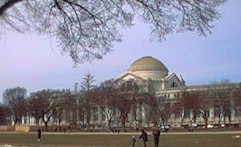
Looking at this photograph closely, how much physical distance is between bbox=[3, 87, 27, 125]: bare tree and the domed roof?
42.5 m

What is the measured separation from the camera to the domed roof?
176 meters

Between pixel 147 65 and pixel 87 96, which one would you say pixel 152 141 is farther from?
pixel 147 65

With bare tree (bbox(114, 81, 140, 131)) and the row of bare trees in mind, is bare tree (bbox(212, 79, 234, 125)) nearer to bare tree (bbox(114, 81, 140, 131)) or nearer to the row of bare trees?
the row of bare trees

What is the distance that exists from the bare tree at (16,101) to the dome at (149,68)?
138ft

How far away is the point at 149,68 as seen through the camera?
17550 cm

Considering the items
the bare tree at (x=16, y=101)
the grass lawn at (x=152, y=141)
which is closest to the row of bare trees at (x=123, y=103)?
the bare tree at (x=16, y=101)

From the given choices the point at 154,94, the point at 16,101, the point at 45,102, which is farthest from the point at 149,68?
the point at 45,102

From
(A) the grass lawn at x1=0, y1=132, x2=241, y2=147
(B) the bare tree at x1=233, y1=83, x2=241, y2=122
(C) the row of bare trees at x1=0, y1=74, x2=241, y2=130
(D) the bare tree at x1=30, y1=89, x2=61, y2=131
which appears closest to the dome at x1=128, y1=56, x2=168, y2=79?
(C) the row of bare trees at x1=0, y1=74, x2=241, y2=130

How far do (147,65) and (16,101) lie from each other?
50.4 metres

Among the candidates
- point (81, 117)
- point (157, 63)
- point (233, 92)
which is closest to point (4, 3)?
point (233, 92)

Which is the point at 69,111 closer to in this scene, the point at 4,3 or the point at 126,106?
the point at 126,106

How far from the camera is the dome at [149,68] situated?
6900 inches

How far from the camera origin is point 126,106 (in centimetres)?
11225

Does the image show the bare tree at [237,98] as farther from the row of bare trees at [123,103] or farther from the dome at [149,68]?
the dome at [149,68]
